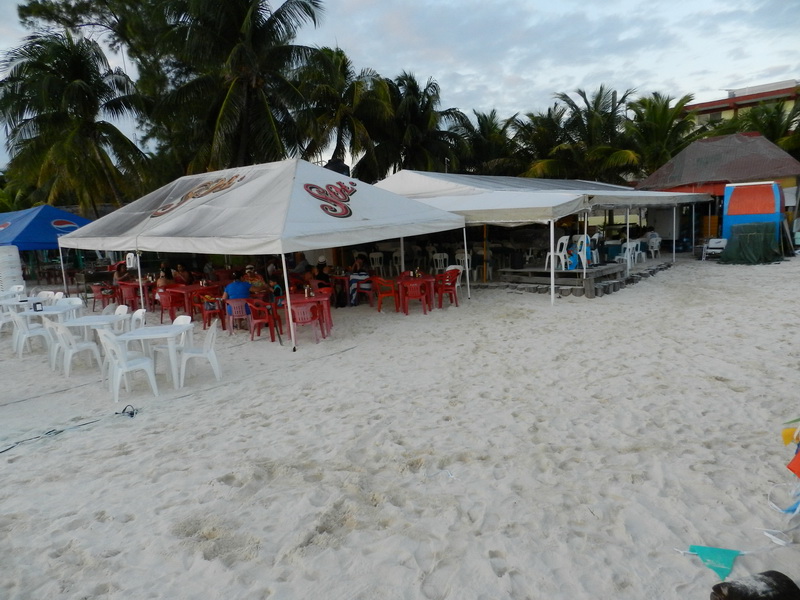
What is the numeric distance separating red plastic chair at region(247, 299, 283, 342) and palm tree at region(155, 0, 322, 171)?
8.42 m

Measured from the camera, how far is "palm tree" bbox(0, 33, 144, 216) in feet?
49.4

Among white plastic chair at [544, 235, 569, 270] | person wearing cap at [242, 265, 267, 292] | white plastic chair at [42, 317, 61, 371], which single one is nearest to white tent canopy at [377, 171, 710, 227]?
white plastic chair at [544, 235, 569, 270]

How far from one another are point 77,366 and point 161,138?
15.9 meters

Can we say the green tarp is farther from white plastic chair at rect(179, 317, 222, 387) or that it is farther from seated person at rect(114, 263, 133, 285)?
seated person at rect(114, 263, 133, 285)

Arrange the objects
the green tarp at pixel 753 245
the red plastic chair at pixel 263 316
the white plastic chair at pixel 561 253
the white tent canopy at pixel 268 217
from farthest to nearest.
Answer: the green tarp at pixel 753 245 → the white plastic chair at pixel 561 253 → the red plastic chair at pixel 263 316 → the white tent canopy at pixel 268 217

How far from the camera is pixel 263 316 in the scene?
786 cm

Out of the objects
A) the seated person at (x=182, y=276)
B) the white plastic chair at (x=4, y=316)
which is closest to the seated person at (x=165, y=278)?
the seated person at (x=182, y=276)

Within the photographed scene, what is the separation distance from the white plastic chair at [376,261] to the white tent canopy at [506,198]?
1.94 meters

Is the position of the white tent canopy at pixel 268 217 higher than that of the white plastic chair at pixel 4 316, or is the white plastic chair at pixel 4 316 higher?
the white tent canopy at pixel 268 217

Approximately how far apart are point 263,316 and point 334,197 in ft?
7.43

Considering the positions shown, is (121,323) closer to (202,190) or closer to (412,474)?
(202,190)

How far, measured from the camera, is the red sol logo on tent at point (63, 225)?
51.3 ft

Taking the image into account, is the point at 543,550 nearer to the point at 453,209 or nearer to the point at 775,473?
the point at 775,473

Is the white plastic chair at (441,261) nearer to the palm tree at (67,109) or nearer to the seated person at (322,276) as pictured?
the seated person at (322,276)
